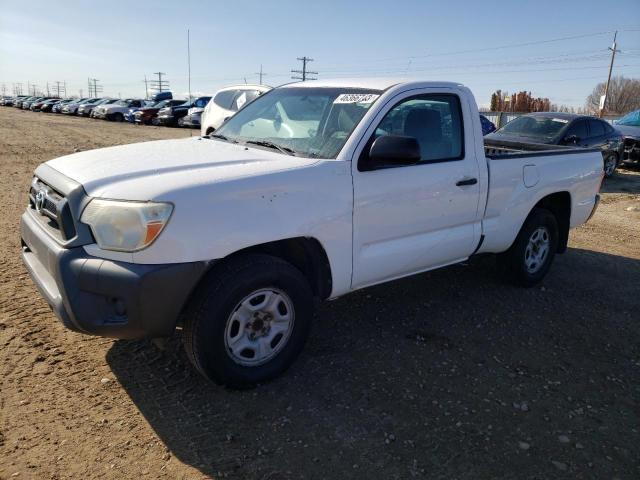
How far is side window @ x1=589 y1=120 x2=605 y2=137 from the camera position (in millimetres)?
11883

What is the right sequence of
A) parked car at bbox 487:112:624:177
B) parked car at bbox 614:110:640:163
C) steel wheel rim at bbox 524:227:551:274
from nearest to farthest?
steel wheel rim at bbox 524:227:551:274 < parked car at bbox 487:112:624:177 < parked car at bbox 614:110:640:163

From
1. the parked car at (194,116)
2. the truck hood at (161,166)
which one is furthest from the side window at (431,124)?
the parked car at (194,116)

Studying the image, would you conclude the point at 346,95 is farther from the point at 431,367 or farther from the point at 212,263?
the point at 431,367

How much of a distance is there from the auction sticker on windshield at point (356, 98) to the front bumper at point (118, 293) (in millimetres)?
1706

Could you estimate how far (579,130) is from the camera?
11.5 m

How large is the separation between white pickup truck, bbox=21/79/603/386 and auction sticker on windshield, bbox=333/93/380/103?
2cm

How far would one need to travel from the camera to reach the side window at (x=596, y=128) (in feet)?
39.0

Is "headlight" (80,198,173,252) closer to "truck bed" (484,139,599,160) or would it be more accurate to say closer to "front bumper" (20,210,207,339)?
"front bumper" (20,210,207,339)

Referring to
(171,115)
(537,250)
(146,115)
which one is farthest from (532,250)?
(146,115)

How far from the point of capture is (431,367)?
359cm

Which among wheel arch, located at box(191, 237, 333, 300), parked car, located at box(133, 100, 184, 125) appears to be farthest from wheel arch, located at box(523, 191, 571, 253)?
parked car, located at box(133, 100, 184, 125)

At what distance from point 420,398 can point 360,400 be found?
38cm

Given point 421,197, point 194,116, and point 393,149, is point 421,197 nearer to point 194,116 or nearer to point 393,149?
point 393,149

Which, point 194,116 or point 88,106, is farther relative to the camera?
point 88,106
